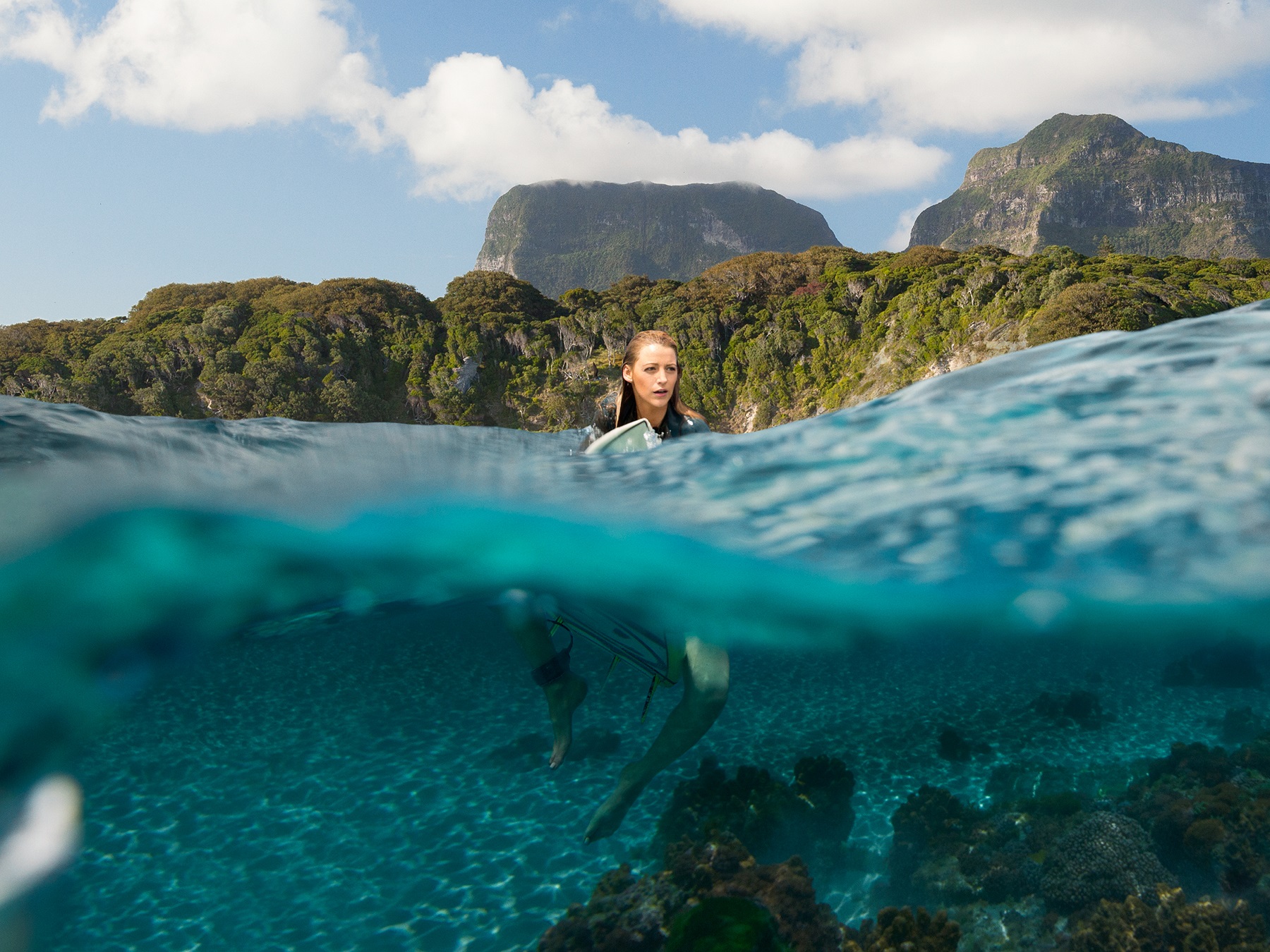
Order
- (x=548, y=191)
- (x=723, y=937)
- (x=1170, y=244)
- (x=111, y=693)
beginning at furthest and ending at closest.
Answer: (x=548, y=191) < (x=1170, y=244) < (x=723, y=937) < (x=111, y=693)

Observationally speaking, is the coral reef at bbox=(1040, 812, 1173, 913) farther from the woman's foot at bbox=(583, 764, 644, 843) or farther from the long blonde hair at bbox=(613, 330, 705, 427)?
the long blonde hair at bbox=(613, 330, 705, 427)

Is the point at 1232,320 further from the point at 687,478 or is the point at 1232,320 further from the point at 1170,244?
the point at 1170,244

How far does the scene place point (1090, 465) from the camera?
12.9ft

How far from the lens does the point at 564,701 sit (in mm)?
5523

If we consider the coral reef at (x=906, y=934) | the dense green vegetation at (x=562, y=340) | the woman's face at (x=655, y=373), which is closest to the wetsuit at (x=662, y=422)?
the woman's face at (x=655, y=373)

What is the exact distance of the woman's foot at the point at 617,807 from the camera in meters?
4.56

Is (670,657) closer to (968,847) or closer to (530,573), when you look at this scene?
(530,573)

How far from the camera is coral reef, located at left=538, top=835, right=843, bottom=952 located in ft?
13.0

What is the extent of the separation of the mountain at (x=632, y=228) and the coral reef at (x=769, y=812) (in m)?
151

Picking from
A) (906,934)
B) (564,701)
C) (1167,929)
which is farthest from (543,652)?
(1167,929)

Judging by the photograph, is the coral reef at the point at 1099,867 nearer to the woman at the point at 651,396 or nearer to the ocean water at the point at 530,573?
the ocean water at the point at 530,573

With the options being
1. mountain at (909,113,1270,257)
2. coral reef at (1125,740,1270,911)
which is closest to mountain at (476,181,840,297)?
mountain at (909,113,1270,257)

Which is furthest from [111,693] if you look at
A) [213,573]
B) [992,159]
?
[992,159]

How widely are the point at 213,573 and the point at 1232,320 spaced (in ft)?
21.9
